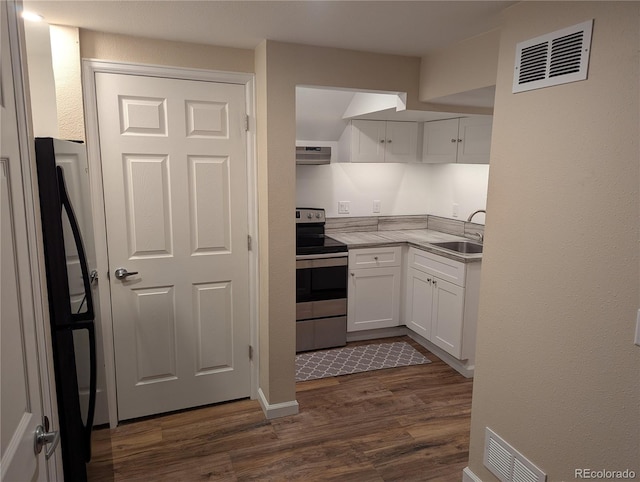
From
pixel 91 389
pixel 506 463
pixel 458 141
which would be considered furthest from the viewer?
pixel 458 141

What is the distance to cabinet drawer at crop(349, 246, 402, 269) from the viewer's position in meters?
3.86

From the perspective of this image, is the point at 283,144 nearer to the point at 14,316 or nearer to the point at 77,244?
the point at 77,244

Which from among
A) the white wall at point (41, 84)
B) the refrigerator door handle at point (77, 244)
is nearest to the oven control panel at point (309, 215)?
the white wall at point (41, 84)

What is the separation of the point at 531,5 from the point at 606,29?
39 centimetres

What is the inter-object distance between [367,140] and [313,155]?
569mm

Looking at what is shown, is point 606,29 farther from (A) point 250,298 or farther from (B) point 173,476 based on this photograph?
(B) point 173,476

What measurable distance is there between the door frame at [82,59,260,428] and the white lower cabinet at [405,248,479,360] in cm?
155

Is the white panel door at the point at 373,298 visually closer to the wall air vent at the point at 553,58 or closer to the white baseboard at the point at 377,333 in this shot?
the white baseboard at the point at 377,333

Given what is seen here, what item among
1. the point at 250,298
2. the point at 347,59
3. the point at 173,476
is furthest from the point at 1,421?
the point at 347,59

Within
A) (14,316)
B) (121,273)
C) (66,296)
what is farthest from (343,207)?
(14,316)

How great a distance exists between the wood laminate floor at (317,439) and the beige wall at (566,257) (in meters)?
0.58

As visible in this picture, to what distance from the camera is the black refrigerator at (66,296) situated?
1.30 metres

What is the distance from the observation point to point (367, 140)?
4.07m

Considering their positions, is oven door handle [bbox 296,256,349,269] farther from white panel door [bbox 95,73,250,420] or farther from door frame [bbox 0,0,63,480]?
door frame [bbox 0,0,63,480]
